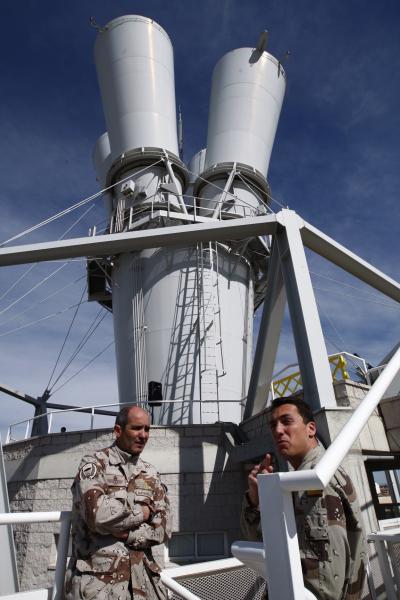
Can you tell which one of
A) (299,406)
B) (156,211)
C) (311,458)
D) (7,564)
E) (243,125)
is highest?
(243,125)

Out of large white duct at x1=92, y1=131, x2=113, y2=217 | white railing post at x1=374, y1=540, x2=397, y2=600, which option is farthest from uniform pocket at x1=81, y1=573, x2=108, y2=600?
large white duct at x1=92, y1=131, x2=113, y2=217

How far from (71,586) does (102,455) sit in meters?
0.68

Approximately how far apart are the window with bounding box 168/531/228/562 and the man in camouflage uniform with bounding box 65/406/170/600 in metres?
7.58

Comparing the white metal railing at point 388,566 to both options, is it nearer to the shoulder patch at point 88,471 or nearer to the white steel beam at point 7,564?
the shoulder patch at point 88,471

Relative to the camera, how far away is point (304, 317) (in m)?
7.81

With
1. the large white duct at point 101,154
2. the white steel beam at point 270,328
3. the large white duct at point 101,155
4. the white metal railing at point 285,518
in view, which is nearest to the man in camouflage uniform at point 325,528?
the white metal railing at point 285,518

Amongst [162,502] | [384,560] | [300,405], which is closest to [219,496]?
[384,560]

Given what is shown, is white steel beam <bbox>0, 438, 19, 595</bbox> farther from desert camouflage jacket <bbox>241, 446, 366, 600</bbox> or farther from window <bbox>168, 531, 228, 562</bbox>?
window <bbox>168, 531, 228, 562</bbox>

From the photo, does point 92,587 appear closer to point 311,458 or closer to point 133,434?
point 133,434

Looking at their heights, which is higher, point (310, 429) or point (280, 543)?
point (310, 429)

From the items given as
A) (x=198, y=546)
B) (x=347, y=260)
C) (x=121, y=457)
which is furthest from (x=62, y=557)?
(x=347, y=260)

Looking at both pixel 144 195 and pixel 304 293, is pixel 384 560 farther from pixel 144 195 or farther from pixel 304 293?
pixel 144 195

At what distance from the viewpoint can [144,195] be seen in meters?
15.0

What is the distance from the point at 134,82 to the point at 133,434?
583 inches
